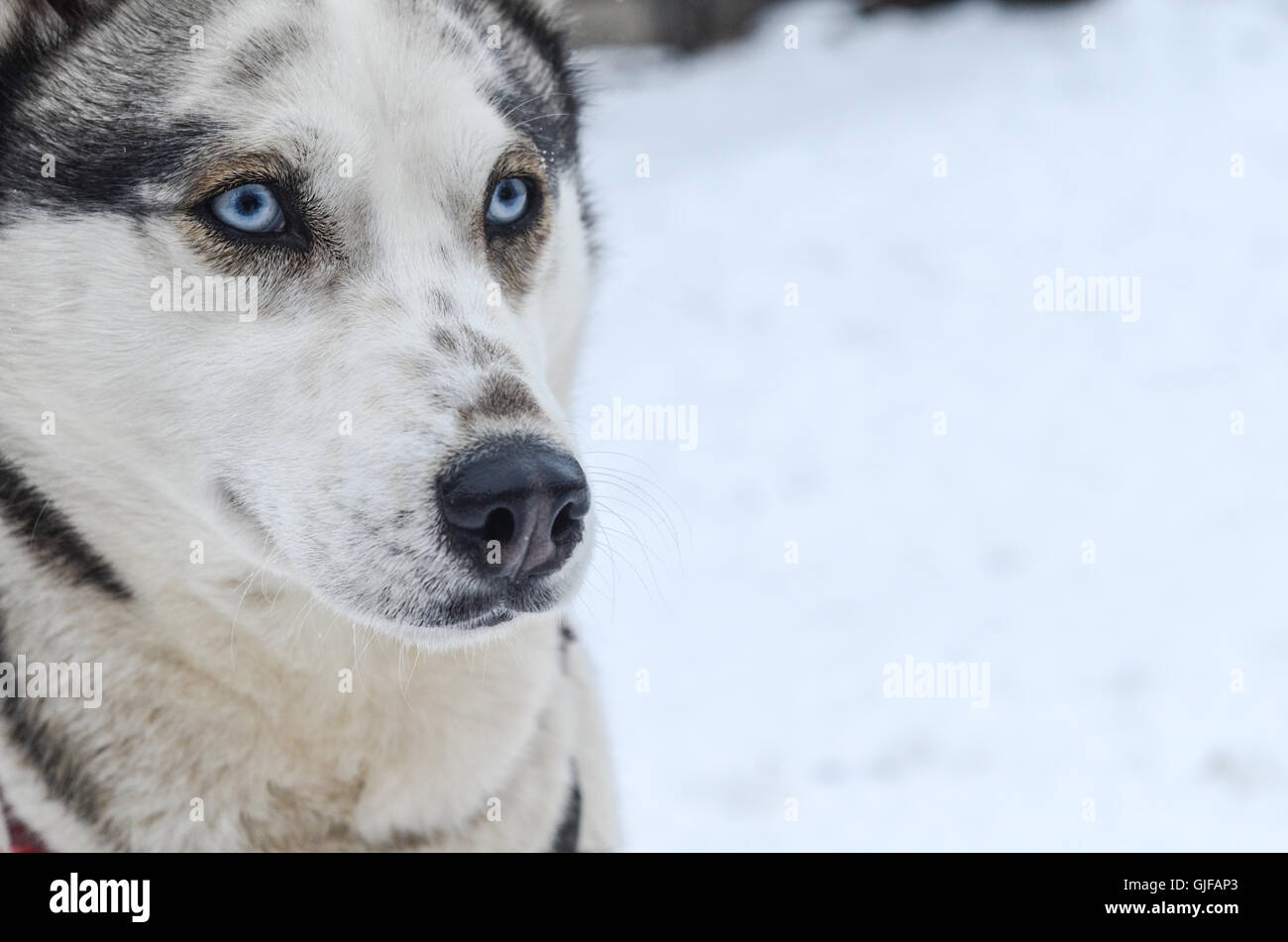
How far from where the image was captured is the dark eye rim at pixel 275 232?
193 centimetres

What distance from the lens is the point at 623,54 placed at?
990 cm

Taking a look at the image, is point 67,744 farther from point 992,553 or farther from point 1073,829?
point 992,553

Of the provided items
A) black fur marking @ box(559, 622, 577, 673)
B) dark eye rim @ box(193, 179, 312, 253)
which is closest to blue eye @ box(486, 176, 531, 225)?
dark eye rim @ box(193, 179, 312, 253)

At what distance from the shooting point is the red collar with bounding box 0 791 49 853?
2037 mm

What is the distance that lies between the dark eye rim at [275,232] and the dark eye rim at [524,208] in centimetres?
31

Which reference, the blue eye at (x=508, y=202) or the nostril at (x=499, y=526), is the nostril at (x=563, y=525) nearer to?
the nostril at (x=499, y=526)

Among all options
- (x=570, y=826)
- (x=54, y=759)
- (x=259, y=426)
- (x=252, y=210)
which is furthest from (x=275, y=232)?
(x=570, y=826)

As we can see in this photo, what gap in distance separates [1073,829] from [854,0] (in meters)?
7.81

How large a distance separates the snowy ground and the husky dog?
0.44 metres

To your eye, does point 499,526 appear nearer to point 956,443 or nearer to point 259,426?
point 259,426

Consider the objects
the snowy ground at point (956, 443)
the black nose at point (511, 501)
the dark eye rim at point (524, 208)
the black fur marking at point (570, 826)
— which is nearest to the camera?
the black nose at point (511, 501)

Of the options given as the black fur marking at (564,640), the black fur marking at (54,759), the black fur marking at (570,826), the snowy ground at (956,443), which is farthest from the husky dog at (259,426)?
the snowy ground at (956,443)

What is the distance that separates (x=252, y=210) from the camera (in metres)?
1.96

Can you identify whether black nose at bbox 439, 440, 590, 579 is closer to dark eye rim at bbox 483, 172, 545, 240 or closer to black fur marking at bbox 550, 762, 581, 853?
dark eye rim at bbox 483, 172, 545, 240
